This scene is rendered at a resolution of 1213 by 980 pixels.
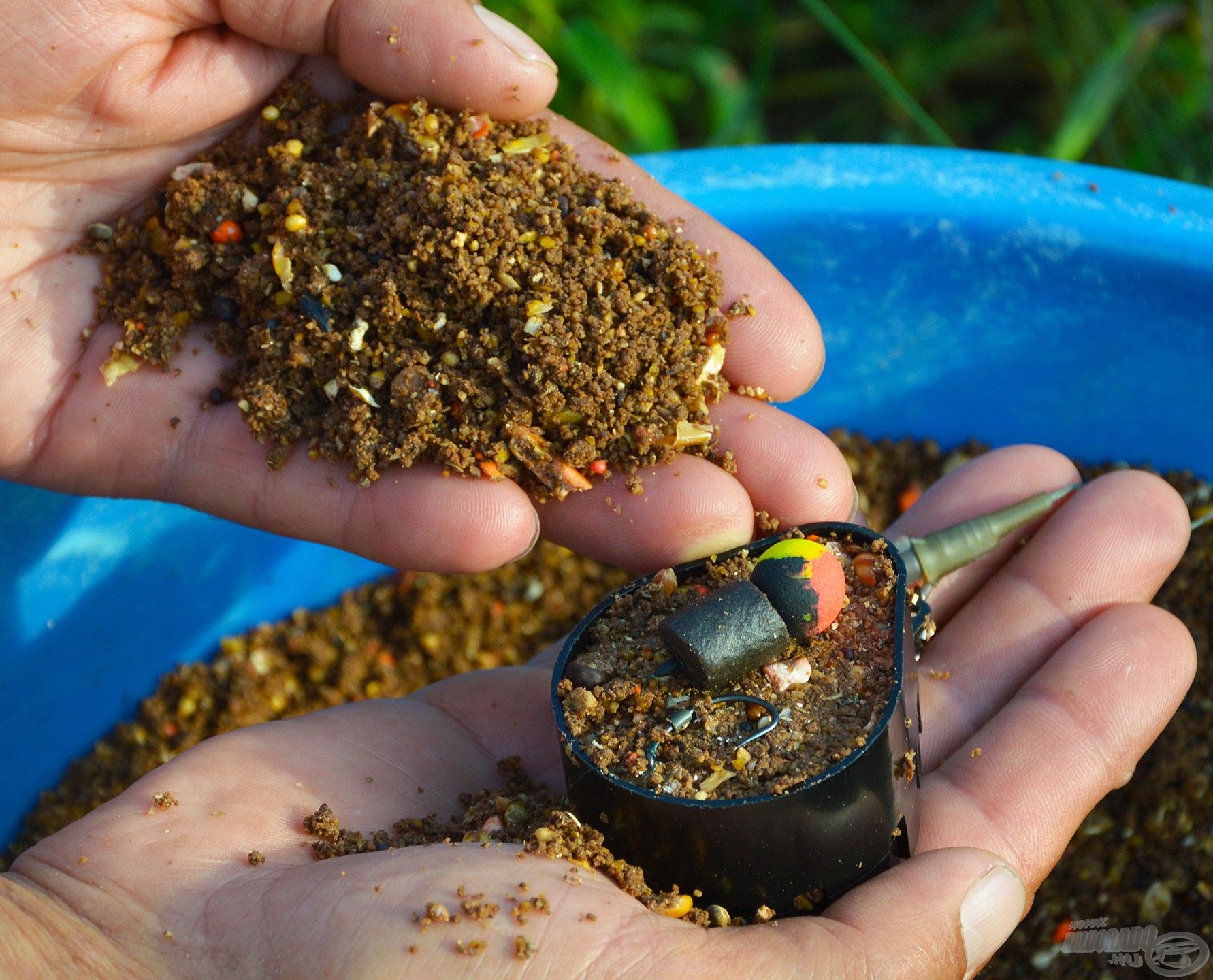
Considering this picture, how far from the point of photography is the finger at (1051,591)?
6.74 feet

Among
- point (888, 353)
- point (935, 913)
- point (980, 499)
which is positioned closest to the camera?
point (935, 913)

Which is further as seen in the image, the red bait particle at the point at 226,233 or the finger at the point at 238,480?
the red bait particle at the point at 226,233

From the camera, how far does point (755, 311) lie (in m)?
1.98

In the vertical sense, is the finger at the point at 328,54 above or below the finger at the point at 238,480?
above

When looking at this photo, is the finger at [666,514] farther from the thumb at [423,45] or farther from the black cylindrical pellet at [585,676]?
the thumb at [423,45]

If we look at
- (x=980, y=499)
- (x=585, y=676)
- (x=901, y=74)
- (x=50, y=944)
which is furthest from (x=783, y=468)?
(x=901, y=74)

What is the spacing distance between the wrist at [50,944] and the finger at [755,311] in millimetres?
1268

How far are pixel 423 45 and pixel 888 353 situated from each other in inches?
51.1

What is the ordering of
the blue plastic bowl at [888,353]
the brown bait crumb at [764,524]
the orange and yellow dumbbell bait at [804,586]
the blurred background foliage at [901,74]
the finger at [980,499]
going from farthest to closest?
the blurred background foliage at [901,74], the blue plastic bowl at [888,353], the finger at [980,499], the brown bait crumb at [764,524], the orange and yellow dumbbell bait at [804,586]

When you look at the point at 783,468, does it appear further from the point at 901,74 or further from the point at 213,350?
the point at 901,74

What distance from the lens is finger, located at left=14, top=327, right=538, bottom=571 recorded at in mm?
1806

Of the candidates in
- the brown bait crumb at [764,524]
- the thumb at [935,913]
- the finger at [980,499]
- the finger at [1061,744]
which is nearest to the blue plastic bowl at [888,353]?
the finger at [980,499]

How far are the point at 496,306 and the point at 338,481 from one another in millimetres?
386

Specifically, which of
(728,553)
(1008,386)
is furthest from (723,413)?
(1008,386)
